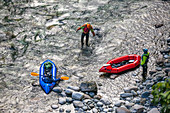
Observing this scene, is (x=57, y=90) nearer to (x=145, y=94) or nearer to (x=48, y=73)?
(x=48, y=73)

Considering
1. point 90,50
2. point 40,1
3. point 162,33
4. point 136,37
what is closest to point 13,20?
point 40,1

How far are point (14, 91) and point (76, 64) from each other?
113 inches

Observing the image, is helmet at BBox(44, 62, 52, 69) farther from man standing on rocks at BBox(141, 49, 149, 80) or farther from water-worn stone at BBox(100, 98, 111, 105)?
man standing on rocks at BBox(141, 49, 149, 80)

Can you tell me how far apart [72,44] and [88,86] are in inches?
141

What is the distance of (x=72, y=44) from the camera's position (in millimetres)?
11336

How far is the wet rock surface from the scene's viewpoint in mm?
7996

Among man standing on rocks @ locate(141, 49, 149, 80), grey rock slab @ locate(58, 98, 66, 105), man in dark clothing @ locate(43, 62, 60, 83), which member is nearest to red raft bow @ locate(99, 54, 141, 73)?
man standing on rocks @ locate(141, 49, 149, 80)

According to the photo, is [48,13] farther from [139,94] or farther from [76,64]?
[139,94]

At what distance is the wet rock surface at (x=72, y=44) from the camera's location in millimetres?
7996

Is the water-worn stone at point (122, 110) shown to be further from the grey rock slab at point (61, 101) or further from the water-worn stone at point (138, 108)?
the grey rock slab at point (61, 101)

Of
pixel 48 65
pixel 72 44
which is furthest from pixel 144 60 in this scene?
pixel 72 44

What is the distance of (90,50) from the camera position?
36.0 feet

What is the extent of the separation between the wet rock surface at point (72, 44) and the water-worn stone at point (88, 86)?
0.29 meters

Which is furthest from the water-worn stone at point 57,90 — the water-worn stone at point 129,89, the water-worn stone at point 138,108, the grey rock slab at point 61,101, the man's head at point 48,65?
the water-worn stone at point 138,108
